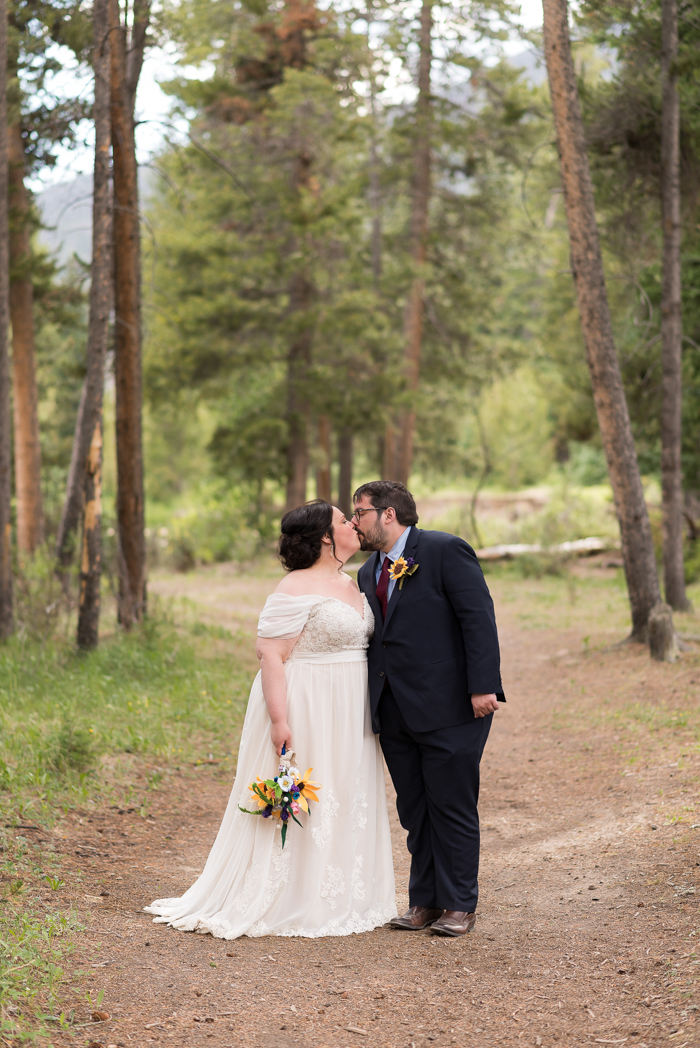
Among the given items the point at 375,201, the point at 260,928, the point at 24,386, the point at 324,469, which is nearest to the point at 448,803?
the point at 260,928

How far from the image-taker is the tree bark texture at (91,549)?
957 centimetres

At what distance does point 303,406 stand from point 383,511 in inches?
681

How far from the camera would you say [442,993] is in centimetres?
375

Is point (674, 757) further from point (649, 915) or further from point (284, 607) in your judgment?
point (284, 607)

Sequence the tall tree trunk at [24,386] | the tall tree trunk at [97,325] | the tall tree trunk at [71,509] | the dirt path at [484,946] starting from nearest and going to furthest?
the dirt path at [484,946] < the tall tree trunk at [97,325] < the tall tree trunk at [71,509] < the tall tree trunk at [24,386]

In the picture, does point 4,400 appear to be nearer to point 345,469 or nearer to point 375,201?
point 375,201

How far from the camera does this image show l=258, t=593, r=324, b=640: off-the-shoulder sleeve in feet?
14.5

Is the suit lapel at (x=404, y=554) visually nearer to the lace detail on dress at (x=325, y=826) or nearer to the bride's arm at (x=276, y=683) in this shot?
the bride's arm at (x=276, y=683)

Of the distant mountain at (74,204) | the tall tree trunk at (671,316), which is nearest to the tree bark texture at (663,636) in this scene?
the tall tree trunk at (671,316)

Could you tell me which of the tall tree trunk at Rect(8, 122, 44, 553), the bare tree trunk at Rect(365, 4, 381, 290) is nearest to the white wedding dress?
the tall tree trunk at Rect(8, 122, 44, 553)

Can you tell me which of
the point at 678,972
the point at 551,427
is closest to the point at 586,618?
the point at 678,972

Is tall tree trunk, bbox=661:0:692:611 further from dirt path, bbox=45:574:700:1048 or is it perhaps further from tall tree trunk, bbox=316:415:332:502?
tall tree trunk, bbox=316:415:332:502

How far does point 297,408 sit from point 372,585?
17.1 metres

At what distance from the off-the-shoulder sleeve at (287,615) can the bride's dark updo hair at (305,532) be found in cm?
20
